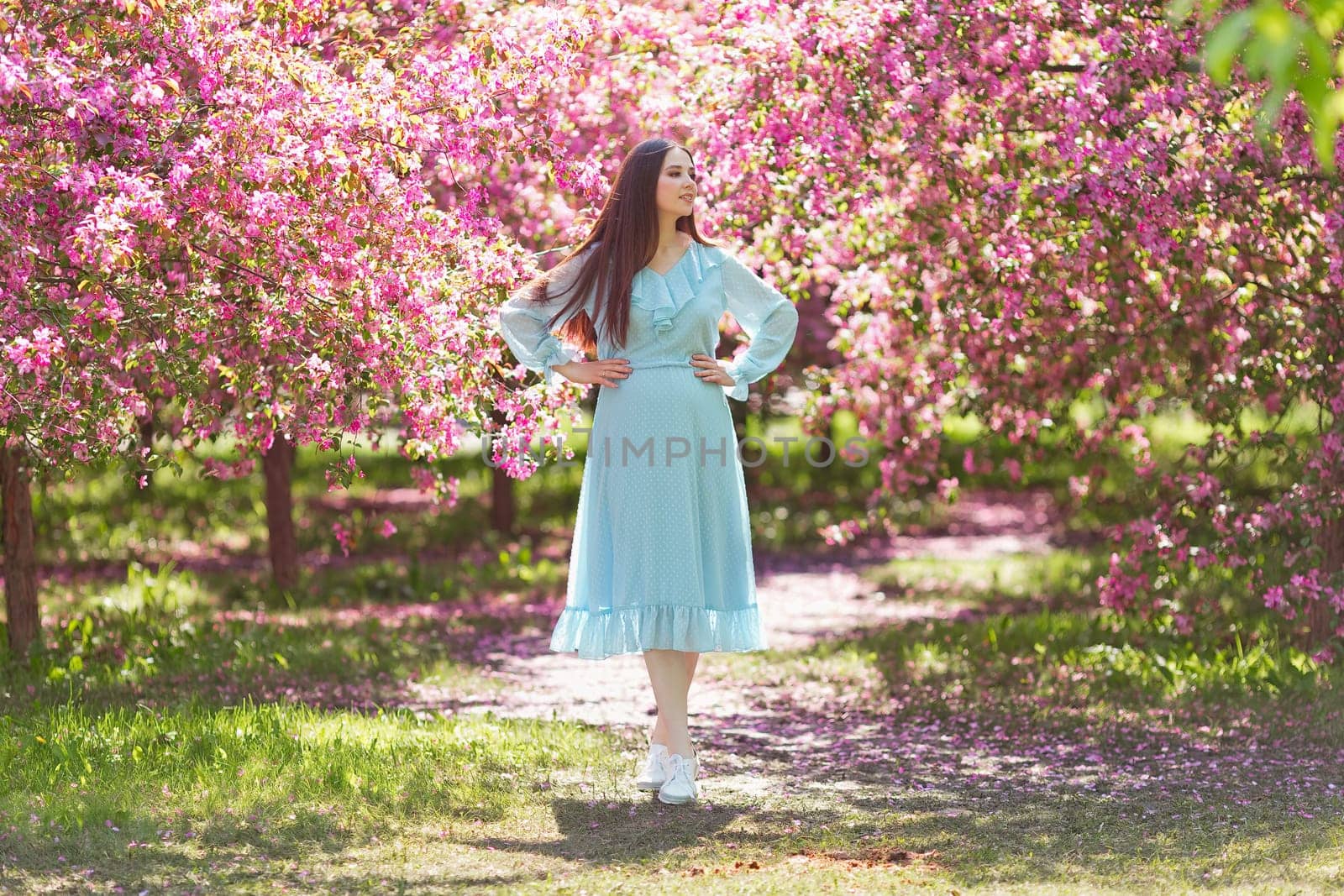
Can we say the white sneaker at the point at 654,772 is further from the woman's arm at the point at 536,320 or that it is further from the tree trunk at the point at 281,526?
the tree trunk at the point at 281,526

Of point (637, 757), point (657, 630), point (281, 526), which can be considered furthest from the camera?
point (281, 526)

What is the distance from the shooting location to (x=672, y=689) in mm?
4859

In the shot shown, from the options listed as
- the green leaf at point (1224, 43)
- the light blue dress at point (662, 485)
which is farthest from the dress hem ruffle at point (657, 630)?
the green leaf at point (1224, 43)

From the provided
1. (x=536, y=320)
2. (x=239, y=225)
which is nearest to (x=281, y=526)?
(x=239, y=225)

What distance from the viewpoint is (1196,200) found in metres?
5.93

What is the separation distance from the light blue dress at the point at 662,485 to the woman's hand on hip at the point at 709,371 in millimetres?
25

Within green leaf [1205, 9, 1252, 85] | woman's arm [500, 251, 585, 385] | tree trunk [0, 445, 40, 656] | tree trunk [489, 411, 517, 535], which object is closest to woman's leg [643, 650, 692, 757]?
woman's arm [500, 251, 585, 385]

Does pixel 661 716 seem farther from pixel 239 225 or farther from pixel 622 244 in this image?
pixel 239 225

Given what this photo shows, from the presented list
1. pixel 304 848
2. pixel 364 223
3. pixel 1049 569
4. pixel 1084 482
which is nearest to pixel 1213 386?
pixel 1084 482

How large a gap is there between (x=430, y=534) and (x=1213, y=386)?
7116mm

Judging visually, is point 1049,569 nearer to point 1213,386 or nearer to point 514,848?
point 1213,386

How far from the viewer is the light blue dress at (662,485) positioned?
4793 mm

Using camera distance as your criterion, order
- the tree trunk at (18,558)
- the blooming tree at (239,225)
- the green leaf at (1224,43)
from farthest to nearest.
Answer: the tree trunk at (18,558), the blooming tree at (239,225), the green leaf at (1224,43)

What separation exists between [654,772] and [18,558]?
12.2 feet
